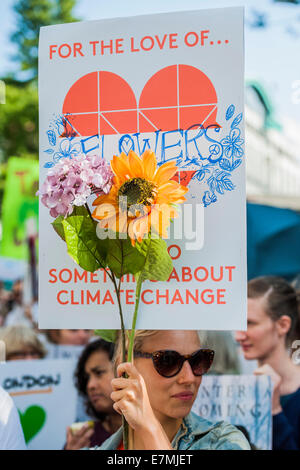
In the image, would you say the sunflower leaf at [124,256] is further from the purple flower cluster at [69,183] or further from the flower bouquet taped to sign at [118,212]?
the purple flower cluster at [69,183]

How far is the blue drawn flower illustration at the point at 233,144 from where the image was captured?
1.75 m

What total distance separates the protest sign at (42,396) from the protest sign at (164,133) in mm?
1459

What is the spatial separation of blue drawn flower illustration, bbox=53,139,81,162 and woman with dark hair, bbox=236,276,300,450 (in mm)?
1657

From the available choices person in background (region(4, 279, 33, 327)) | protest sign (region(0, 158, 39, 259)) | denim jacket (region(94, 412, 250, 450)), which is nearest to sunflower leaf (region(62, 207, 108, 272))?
denim jacket (region(94, 412, 250, 450))

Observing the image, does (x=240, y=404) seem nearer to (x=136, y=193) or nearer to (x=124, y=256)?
(x=124, y=256)

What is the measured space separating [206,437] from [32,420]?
5.06 ft

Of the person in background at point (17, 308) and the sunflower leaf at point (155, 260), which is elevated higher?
the sunflower leaf at point (155, 260)

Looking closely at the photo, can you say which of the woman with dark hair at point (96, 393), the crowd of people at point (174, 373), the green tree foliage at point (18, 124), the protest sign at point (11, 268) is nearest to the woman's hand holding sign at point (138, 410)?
the crowd of people at point (174, 373)

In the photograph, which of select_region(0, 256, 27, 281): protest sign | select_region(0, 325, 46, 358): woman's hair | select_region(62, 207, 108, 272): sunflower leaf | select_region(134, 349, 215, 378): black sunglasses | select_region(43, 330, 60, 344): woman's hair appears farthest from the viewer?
select_region(0, 256, 27, 281): protest sign

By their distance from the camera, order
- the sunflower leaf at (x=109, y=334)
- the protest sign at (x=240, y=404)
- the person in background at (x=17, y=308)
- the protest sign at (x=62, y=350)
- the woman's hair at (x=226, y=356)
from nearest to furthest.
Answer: the sunflower leaf at (x=109, y=334), the protest sign at (x=240, y=404), the woman's hair at (x=226, y=356), the protest sign at (x=62, y=350), the person in background at (x=17, y=308)

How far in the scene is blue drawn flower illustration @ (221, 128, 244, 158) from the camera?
175 cm

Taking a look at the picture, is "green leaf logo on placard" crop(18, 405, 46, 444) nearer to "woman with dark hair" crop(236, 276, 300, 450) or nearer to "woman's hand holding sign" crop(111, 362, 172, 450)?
"woman with dark hair" crop(236, 276, 300, 450)

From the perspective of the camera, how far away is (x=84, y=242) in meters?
1.70

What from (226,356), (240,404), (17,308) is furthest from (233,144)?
(17,308)
